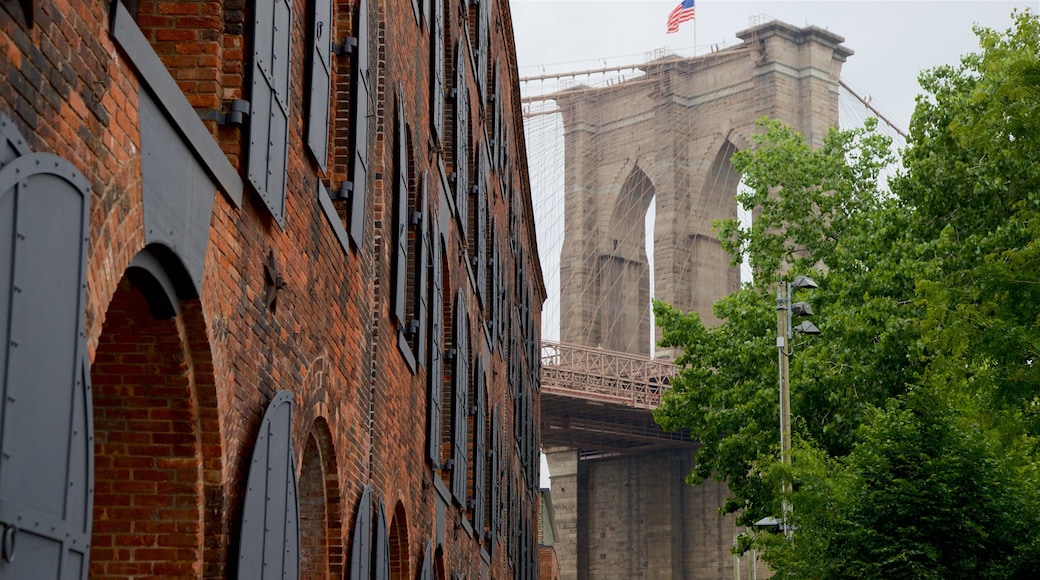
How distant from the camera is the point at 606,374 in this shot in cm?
7681

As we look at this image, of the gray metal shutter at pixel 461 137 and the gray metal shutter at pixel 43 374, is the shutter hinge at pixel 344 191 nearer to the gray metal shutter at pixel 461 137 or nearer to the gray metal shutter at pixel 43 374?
the gray metal shutter at pixel 43 374

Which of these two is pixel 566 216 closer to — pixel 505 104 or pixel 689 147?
pixel 689 147

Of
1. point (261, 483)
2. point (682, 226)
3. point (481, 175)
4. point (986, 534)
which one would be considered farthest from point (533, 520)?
point (682, 226)

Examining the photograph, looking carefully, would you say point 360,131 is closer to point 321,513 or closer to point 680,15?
point 321,513

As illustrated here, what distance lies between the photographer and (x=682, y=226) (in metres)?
84.5

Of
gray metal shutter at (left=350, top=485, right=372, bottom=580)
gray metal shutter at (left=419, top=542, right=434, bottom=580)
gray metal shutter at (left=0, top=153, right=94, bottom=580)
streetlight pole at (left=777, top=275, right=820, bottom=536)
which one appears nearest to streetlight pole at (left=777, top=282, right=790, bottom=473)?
streetlight pole at (left=777, top=275, right=820, bottom=536)

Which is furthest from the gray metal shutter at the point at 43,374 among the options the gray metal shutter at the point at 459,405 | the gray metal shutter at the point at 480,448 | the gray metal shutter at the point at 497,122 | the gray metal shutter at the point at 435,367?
the gray metal shutter at the point at 497,122

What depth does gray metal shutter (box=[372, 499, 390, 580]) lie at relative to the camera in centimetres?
1077

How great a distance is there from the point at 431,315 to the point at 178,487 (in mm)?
7696

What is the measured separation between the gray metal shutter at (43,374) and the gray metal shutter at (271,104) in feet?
8.20

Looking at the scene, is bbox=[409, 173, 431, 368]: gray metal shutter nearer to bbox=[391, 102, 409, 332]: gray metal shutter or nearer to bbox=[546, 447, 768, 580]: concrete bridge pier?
bbox=[391, 102, 409, 332]: gray metal shutter

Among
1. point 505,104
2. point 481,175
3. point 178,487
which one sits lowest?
point 178,487

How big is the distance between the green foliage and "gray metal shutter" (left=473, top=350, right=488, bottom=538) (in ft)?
12.8

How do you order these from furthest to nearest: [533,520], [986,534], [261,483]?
[533,520]
[986,534]
[261,483]
